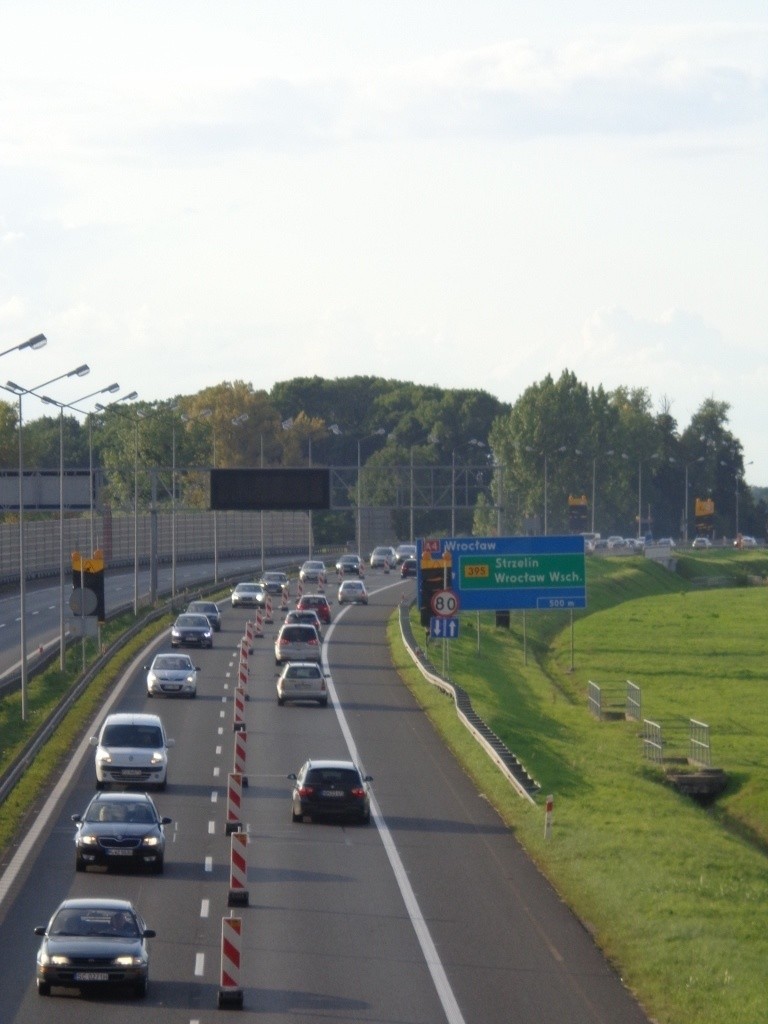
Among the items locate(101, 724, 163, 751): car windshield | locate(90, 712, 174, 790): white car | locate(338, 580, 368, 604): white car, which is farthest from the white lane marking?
locate(338, 580, 368, 604): white car

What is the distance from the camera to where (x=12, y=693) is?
57.7 m

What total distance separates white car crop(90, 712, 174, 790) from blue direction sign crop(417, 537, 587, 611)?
97.6ft

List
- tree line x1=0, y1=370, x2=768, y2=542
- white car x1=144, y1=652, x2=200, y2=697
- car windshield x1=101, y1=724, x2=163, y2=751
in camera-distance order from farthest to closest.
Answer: tree line x1=0, y1=370, x2=768, y2=542, white car x1=144, y1=652, x2=200, y2=697, car windshield x1=101, y1=724, x2=163, y2=751

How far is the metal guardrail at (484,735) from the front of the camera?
134ft

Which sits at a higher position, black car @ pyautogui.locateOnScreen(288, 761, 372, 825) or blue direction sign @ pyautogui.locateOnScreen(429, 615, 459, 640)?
blue direction sign @ pyautogui.locateOnScreen(429, 615, 459, 640)

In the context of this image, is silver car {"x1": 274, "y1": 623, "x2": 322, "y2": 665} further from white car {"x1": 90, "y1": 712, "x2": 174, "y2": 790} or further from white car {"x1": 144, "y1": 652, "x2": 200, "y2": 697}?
white car {"x1": 90, "y1": 712, "x2": 174, "y2": 790}

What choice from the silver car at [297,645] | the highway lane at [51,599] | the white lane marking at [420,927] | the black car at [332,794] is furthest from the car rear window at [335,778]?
the silver car at [297,645]

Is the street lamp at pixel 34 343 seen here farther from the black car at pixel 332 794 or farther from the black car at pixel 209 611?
the black car at pixel 209 611

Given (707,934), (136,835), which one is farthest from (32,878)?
(707,934)

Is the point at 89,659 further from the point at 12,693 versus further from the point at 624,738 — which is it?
the point at 624,738

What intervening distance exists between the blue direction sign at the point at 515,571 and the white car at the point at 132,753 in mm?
29748

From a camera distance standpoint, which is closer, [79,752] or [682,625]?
[79,752]

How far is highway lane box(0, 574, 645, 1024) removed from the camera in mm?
22500

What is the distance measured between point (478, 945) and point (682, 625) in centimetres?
8743
